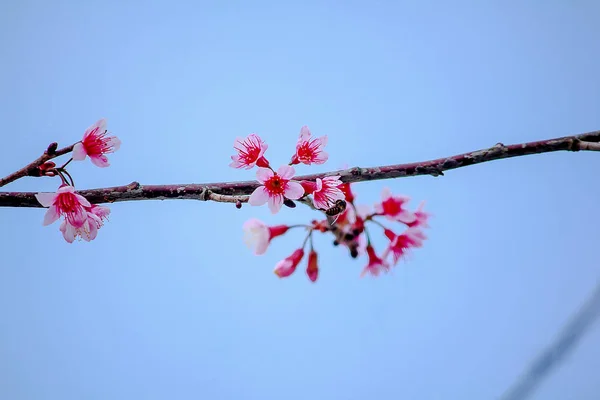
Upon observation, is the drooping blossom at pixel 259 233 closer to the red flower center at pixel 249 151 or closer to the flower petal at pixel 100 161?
the red flower center at pixel 249 151

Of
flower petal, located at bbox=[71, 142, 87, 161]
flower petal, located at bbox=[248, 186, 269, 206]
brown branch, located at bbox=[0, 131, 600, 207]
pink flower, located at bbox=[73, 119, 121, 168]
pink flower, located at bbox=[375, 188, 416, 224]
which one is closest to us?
brown branch, located at bbox=[0, 131, 600, 207]

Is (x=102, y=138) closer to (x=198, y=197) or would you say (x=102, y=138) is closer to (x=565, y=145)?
(x=198, y=197)

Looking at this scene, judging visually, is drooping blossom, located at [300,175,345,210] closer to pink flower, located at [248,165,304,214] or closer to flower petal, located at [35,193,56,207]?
pink flower, located at [248,165,304,214]

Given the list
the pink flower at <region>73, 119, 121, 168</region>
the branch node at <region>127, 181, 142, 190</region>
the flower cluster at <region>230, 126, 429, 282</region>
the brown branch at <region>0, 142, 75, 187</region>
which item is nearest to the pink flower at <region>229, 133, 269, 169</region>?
the flower cluster at <region>230, 126, 429, 282</region>

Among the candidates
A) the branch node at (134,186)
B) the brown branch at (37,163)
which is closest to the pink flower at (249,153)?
the branch node at (134,186)

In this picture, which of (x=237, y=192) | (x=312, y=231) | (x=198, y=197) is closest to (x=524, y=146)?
(x=312, y=231)
